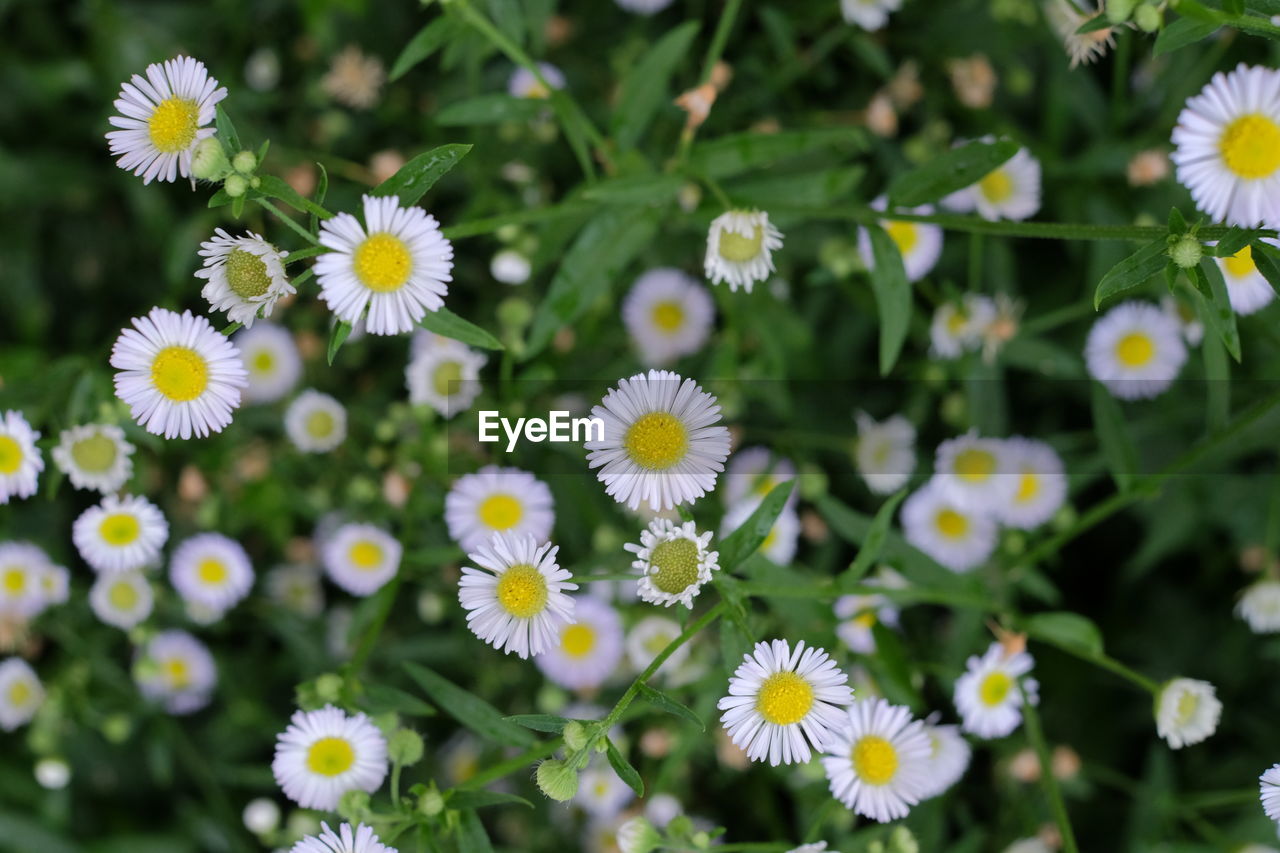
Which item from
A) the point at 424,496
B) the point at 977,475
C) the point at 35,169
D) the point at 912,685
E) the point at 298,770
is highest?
the point at 35,169

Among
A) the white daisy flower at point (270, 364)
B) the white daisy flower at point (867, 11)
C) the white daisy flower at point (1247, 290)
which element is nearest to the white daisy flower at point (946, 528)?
the white daisy flower at point (1247, 290)

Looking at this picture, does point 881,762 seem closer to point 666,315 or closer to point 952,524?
point 952,524

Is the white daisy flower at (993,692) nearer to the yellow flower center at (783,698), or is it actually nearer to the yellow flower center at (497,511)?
the yellow flower center at (783,698)

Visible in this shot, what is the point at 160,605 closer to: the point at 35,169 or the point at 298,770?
the point at 298,770

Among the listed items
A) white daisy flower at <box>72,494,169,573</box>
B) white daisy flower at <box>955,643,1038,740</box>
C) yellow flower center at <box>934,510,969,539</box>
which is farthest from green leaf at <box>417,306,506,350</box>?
yellow flower center at <box>934,510,969,539</box>

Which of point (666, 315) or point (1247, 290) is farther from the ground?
point (666, 315)

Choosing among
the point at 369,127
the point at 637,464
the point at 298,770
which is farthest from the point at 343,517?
the point at 637,464

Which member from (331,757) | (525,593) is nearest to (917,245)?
(525,593)

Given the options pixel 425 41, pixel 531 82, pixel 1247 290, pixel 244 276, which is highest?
pixel 531 82

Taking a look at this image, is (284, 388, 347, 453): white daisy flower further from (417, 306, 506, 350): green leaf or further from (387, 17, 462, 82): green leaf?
(417, 306, 506, 350): green leaf
